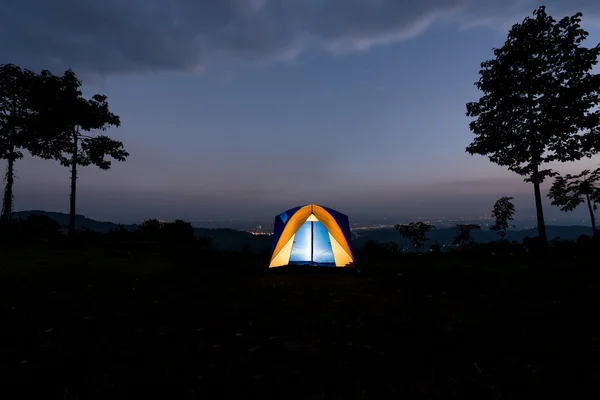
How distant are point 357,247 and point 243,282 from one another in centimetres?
1186

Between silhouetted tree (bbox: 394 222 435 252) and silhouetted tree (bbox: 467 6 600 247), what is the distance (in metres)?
13.8

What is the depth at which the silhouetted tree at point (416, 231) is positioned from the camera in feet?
97.2

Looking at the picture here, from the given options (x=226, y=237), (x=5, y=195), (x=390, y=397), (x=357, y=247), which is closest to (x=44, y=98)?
(x=5, y=195)

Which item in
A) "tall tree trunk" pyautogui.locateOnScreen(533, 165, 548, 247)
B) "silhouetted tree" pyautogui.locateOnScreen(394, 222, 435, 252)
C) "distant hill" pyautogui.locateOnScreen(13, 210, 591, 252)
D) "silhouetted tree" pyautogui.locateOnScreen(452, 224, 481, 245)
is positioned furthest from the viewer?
"silhouetted tree" pyautogui.locateOnScreen(394, 222, 435, 252)

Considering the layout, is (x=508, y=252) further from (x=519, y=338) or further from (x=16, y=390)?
(x=16, y=390)

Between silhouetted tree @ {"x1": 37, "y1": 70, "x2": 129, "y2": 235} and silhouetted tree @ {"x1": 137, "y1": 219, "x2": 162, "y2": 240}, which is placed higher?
silhouetted tree @ {"x1": 37, "y1": 70, "x2": 129, "y2": 235}

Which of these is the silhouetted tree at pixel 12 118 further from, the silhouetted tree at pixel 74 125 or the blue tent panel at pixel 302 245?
the blue tent panel at pixel 302 245

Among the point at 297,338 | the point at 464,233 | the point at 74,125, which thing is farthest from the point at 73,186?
the point at 464,233

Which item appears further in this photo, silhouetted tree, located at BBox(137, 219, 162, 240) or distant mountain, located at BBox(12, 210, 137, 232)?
distant mountain, located at BBox(12, 210, 137, 232)

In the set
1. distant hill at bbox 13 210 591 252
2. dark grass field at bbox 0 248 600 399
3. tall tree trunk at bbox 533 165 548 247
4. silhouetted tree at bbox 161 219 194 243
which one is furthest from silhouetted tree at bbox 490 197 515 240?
silhouetted tree at bbox 161 219 194 243

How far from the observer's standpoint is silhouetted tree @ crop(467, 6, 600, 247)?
48.2ft

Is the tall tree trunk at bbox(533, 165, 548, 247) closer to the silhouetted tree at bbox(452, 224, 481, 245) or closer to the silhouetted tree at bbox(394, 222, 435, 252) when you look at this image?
the silhouetted tree at bbox(452, 224, 481, 245)

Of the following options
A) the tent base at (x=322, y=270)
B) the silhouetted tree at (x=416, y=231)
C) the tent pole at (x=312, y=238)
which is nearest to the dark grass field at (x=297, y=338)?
the tent base at (x=322, y=270)

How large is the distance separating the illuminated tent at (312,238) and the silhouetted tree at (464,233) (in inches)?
536
